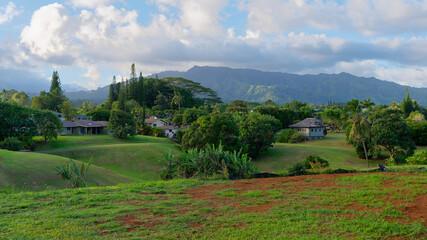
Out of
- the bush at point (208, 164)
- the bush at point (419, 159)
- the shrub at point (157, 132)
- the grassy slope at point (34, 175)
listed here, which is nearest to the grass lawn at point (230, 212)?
the bush at point (208, 164)

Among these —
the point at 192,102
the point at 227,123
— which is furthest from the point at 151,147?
the point at 192,102

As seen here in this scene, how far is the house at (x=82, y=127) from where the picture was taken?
65.9 m

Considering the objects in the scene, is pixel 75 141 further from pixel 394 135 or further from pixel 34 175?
pixel 394 135

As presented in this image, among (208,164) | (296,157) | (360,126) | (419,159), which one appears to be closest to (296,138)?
(296,157)

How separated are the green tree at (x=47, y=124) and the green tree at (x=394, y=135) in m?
50.0

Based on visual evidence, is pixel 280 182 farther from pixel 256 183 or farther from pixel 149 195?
pixel 149 195

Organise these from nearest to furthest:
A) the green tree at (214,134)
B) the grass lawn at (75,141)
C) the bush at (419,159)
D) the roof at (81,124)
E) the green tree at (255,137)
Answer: the bush at (419,159) < the green tree at (214,134) < the grass lawn at (75,141) < the green tree at (255,137) < the roof at (81,124)

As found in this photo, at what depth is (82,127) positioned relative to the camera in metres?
68.8

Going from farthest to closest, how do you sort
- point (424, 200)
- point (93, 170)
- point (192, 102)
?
point (192, 102)
point (93, 170)
point (424, 200)

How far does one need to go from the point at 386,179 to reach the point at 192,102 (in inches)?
4972

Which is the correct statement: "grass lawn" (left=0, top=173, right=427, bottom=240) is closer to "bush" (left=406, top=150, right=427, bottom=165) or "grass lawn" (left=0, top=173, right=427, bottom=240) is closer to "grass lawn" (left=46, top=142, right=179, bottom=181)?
"bush" (left=406, top=150, right=427, bottom=165)

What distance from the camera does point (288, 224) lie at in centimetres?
747

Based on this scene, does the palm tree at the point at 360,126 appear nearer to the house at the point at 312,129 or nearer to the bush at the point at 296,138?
the bush at the point at 296,138

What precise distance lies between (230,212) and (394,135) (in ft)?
133
